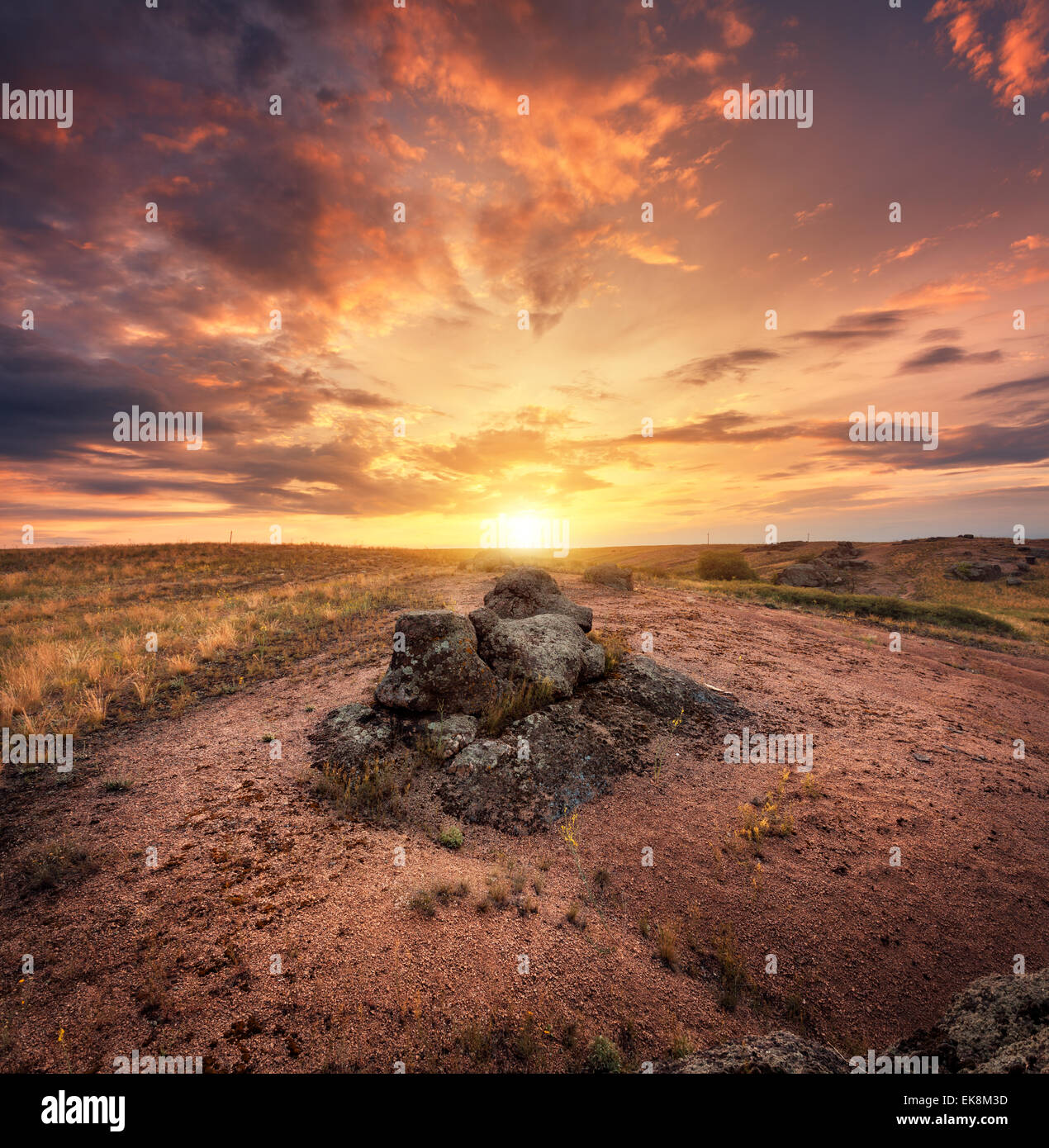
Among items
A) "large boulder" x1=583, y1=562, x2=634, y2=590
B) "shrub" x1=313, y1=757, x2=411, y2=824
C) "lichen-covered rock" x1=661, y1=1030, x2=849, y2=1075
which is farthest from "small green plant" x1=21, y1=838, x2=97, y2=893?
"large boulder" x1=583, y1=562, x2=634, y2=590

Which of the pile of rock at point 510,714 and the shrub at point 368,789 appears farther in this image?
the pile of rock at point 510,714

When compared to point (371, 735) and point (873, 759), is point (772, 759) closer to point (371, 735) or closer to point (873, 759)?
point (873, 759)

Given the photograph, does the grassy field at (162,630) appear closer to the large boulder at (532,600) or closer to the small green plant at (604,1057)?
the large boulder at (532,600)

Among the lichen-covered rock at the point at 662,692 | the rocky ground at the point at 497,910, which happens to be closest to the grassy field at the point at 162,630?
the rocky ground at the point at 497,910

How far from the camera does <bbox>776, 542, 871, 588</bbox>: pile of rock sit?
50.4 metres

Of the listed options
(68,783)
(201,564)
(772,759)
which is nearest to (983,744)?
(772,759)

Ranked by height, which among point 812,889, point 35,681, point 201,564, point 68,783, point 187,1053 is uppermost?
point 201,564

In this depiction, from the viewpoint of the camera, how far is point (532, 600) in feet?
43.1

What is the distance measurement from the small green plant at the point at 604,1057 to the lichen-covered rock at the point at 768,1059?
0.48 metres

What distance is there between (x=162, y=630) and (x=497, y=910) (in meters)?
17.2

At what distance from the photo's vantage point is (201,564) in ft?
127

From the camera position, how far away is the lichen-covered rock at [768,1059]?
3023 millimetres

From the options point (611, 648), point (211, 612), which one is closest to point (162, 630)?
point (211, 612)
